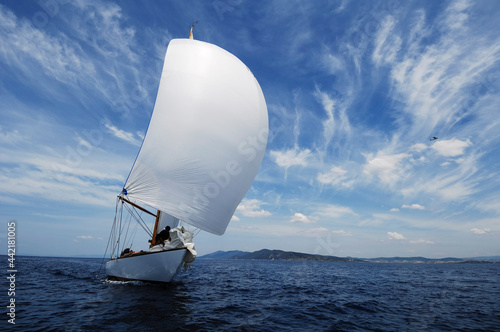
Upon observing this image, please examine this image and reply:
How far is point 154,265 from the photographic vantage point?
47.2 feet

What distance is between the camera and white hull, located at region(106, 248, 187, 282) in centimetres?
1428

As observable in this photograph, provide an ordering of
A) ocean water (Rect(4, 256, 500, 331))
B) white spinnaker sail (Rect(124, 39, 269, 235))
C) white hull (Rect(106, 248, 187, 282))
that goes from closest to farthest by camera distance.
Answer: ocean water (Rect(4, 256, 500, 331)) < white spinnaker sail (Rect(124, 39, 269, 235)) < white hull (Rect(106, 248, 187, 282))

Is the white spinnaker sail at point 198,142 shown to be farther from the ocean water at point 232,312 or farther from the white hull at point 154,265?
the ocean water at point 232,312

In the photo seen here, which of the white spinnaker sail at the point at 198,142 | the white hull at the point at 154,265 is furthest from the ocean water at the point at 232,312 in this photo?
the white spinnaker sail at the point at 198,142

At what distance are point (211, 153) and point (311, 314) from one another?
9.43 metres

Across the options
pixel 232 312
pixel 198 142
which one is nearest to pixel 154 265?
pixel 232 312

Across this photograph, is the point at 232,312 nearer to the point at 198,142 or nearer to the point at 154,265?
the point at 154,265

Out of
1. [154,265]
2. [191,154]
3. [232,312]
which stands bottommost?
[232,312]

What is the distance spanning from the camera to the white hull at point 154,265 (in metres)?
14.3

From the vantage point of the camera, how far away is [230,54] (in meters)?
17.0

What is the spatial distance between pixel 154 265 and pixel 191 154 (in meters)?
6.95

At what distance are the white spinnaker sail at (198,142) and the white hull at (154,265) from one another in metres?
2.39

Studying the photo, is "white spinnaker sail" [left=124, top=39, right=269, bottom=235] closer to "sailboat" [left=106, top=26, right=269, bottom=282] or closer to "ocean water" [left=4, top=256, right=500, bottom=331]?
"sailboat" [left=106, top=26, right=269, bottom=282]

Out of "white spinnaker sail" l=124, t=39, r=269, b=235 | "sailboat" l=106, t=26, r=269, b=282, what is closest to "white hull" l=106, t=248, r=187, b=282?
"sailboat" l=106, t=26, r=269, b=282
